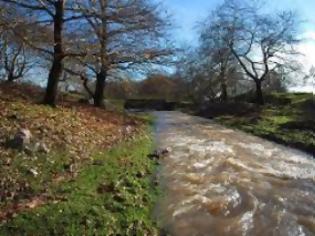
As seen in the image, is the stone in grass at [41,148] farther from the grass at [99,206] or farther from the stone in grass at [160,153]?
the stone in grass at [160,153]

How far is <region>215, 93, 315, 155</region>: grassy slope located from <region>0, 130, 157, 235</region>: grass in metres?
9.93

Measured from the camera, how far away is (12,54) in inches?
1437

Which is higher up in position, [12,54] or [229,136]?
[12,54]

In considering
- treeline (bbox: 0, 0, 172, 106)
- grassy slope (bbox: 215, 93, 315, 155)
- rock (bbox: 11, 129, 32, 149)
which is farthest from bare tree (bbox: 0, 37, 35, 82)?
rock (bbox: 11, 129, 32, 149)

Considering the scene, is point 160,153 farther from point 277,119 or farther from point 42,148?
point 277,119

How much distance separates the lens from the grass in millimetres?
9500

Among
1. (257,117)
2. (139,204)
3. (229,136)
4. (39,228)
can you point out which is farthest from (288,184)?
(257,117)

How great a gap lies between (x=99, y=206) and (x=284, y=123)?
19.0 m

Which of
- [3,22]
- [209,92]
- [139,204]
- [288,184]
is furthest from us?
[209,92]

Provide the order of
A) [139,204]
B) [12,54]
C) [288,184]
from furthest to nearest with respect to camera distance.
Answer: [12,54] → [288,184] → [139,204]

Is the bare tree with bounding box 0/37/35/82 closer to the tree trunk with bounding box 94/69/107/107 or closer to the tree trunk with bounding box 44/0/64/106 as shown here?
the tree trunk with bounding box 94/69/107/107

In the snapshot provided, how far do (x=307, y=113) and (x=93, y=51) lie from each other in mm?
17423

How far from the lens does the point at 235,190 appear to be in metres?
13.4

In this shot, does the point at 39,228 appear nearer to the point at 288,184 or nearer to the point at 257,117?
the point at 288,184
